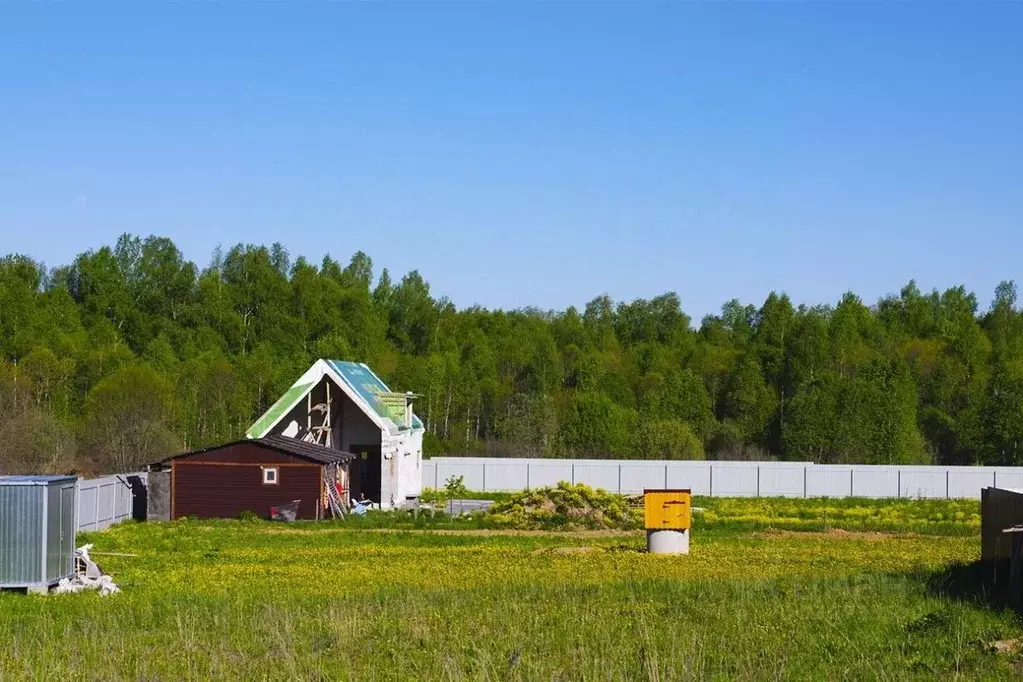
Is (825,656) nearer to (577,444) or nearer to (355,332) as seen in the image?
(577,444)

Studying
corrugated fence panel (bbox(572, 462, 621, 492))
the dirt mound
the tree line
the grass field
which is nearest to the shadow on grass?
the grass field

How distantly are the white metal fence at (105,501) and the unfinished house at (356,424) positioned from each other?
5.55 m

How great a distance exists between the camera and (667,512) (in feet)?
104

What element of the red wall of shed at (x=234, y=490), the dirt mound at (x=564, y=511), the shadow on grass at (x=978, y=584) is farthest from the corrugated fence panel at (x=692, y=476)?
the shadow on grass at (x=978, y=584)

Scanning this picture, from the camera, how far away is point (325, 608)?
2100cm

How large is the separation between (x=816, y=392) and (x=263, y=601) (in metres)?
61.1

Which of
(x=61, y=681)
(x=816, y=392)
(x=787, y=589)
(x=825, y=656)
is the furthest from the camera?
(x=816, y=392)

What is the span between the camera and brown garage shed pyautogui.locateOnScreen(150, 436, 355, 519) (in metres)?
43.2

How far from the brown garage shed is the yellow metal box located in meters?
14.6

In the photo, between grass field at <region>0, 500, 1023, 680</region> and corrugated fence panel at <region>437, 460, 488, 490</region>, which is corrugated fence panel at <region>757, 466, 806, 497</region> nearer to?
corrugated fence panel at <region>437, 460, 488, 490</region>

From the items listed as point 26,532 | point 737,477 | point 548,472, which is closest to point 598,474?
point 548,472

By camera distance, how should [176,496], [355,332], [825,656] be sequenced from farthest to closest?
[355,332], [176,496], [825,656]

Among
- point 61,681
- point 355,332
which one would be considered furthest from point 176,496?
point 355,332

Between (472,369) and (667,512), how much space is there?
6568 cm
